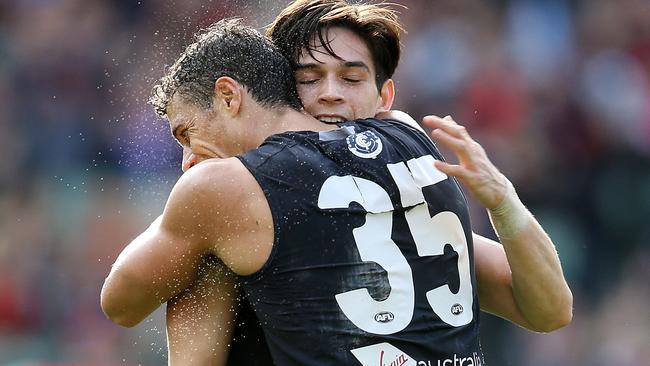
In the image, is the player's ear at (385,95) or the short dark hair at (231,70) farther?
the player's ear at (385,95)

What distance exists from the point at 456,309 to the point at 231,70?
44.0 inches

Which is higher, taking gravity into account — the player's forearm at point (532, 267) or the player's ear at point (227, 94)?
the player's ear at point (227, 94)

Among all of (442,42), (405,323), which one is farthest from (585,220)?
(405,323)

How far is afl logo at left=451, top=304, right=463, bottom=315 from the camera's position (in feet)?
12.8

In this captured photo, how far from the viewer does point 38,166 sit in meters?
9.23

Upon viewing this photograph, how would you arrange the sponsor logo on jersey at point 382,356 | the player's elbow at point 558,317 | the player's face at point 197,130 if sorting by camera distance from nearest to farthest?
the sponsor logo on jersey at point 382,356 < the player's face at point 197,130 < the player's elbow at point 558,317

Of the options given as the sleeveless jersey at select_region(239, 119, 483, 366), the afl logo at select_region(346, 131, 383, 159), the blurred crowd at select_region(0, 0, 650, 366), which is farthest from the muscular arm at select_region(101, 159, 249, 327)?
the blurred crowd at select_region(0, 0, 650, 366)

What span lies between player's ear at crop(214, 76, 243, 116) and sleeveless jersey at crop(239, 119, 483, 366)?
25 cm

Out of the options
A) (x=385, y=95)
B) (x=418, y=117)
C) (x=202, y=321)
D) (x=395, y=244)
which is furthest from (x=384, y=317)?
(x=418, y=117)

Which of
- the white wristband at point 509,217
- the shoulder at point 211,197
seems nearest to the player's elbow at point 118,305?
the shoulder at point 211,197

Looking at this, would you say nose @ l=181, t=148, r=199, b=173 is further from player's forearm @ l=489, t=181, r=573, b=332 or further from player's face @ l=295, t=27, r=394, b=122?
player's forearm @ l=489, t=181, r=573, b=332

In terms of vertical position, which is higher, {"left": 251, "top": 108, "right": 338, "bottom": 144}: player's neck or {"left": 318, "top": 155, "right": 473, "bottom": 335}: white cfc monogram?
{"left": 251, "top": 108, "right": 338, "bottom": 144}: player's neck

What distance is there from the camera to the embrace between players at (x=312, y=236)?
369 cm

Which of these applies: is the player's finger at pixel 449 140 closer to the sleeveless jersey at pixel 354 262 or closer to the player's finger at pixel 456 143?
the player's finger at pixel 456 143
